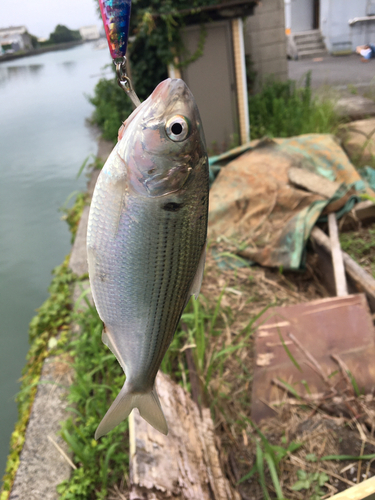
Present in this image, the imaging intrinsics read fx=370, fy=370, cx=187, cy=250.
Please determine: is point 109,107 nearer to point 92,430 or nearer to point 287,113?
point 287,113

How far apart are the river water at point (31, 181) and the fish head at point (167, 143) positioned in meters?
2.40

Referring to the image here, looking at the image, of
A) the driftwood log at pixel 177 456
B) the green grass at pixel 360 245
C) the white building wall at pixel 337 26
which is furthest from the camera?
the white building wall at pixel 337 26

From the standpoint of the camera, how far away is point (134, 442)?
1573 millimetres

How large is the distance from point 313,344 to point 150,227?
1993mm

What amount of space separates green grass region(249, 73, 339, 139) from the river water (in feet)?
9.31

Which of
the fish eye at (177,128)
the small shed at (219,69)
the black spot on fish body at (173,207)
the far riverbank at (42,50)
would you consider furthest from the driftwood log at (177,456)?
the far riverbank at (42,50)

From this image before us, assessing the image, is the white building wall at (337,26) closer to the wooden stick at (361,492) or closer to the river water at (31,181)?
the river water at (31,181)

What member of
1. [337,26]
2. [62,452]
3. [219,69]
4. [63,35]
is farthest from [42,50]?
[337,26]

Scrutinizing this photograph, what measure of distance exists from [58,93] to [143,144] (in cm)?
678

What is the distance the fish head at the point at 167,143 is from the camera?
68 centimetres

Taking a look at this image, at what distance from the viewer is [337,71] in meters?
9.66

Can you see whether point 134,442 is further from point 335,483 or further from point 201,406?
point 335,483

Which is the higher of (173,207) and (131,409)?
(173,207)

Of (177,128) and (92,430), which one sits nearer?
(177,128)
